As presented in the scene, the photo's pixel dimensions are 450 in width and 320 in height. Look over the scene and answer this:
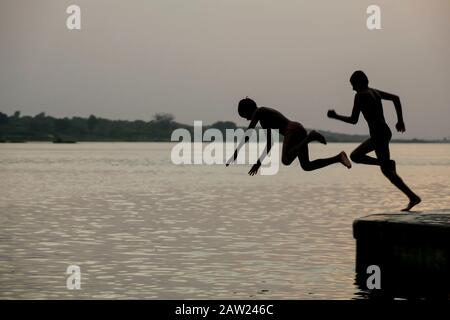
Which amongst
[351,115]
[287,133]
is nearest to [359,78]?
[351,115]

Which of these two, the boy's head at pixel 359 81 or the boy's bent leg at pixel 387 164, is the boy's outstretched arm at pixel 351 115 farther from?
the boy's bent leg at pixel 387 164

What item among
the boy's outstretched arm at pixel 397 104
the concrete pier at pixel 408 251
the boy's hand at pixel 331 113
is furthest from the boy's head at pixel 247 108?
the concrete pier at pixel 408 251

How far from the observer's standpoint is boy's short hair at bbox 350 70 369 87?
19000 mm

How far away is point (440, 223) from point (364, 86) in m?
3.04

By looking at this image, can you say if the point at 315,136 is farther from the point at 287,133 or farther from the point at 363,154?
the point at 363,154

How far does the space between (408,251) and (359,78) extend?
11.3 feet

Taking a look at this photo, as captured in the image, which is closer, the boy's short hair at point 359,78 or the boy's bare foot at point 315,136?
the boy's bare foot at point 315,136

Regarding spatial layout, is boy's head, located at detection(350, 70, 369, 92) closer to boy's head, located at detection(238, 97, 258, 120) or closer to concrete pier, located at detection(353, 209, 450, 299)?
boy's head, located at detection(238, 97, 258, 120)

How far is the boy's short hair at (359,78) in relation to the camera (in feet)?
62.3
